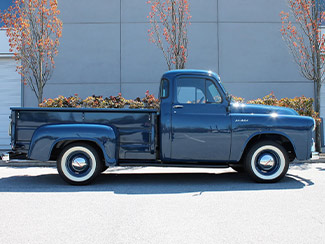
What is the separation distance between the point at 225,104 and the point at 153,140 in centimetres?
151

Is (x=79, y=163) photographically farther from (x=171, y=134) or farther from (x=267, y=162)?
(x=267, y=162)

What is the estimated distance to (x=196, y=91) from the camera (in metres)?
6.79

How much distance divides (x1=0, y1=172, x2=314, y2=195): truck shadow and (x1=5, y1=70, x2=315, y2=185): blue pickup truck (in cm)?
32

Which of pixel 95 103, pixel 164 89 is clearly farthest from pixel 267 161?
pixel 95 103

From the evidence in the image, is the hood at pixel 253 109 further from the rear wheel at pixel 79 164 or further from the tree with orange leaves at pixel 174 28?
the tree with orange leaves at pixel 174 28

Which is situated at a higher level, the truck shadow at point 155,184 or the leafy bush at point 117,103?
the leafy bush at point 117,103

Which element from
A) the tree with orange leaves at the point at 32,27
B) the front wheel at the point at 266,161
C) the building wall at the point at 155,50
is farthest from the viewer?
the building wall at the point at 155,50

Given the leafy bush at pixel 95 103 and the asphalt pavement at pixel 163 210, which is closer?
the asphalt pavement at pixel 163 210

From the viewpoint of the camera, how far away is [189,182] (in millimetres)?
7039

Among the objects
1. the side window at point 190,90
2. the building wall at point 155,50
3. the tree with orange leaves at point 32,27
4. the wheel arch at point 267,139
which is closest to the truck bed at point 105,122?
the side window at point 190,90

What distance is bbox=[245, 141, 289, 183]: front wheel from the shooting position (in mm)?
6656

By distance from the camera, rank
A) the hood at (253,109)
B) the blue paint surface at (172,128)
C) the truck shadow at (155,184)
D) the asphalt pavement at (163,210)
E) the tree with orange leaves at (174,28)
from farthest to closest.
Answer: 1. the tree with orange leaves at (174,28)
2. the hood at (253,109)
3. the blue paint surface at (172,128)
4. the truck shadow at (155,184)
5. the asphalt pavement at (163,210)

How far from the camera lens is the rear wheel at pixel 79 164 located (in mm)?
6496

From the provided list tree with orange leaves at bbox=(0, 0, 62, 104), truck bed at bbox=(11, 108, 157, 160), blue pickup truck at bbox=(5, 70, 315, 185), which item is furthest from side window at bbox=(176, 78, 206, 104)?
tree with orange leaves at bbox=(0, 0, 62, 104)
